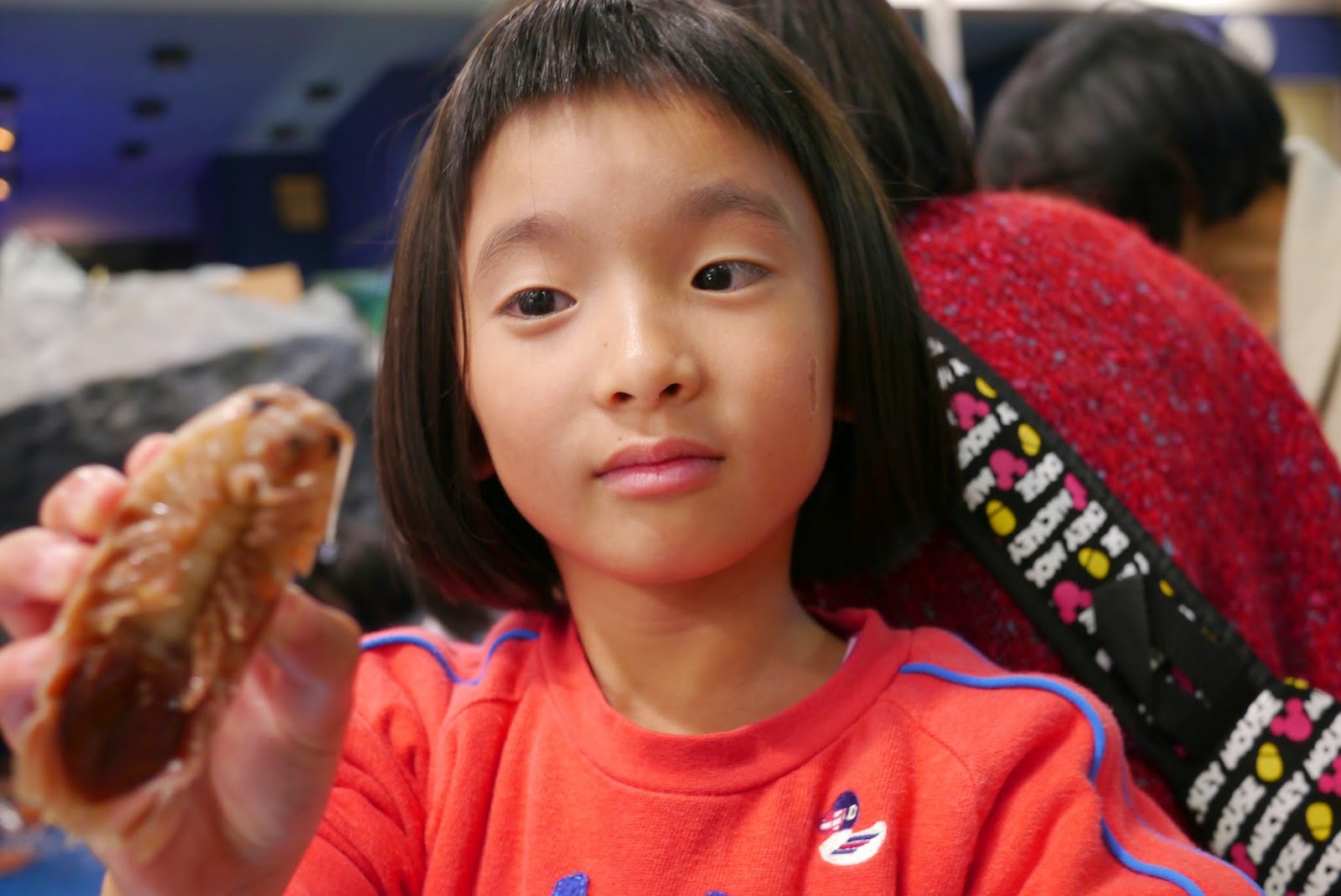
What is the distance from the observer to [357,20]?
2869 millimetres

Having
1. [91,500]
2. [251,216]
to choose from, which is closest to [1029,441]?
[91,500]

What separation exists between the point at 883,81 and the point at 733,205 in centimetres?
38

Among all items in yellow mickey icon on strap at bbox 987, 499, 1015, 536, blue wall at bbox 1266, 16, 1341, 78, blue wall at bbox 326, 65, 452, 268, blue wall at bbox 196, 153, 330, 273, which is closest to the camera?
yellow mickey icon on strap at bbox 987, 499, 1015, 536

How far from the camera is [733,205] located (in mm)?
775

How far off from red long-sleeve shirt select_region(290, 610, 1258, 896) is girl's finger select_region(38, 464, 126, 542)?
297 millimetres

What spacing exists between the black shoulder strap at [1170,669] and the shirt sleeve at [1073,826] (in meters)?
0.11

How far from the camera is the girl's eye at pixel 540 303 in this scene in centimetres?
78

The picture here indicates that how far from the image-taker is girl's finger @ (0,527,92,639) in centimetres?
58

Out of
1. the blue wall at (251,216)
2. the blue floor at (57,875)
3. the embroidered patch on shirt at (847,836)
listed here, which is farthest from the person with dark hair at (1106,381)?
the blue wall at (251,216)

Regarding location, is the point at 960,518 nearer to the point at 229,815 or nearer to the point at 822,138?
the point at 822,138

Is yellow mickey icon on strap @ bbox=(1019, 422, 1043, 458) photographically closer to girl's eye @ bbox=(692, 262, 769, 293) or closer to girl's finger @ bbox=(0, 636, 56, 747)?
girl's eye @ bbox=(692, 262, 769, 293)

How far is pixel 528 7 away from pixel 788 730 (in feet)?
1.76

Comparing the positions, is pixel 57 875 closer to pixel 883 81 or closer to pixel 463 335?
pixel 463 335

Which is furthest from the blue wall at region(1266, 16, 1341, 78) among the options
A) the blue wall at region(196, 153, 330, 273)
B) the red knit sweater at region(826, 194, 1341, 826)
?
the red knit sweater at region(826, 194, 1341, 826)
